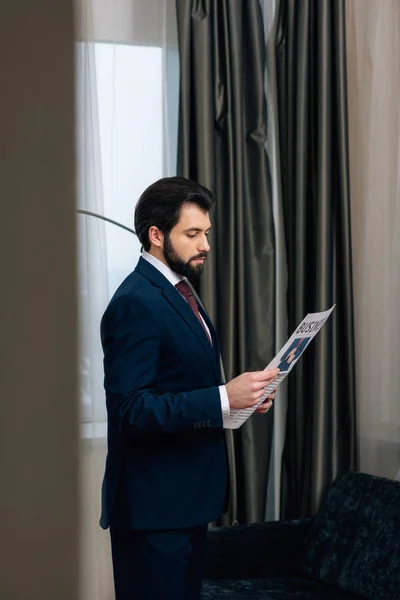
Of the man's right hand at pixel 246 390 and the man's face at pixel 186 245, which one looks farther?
the man's face at pixel 186 245

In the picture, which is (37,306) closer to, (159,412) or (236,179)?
(159,412)

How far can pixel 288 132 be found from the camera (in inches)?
123

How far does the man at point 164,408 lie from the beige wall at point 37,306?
4.97 ft

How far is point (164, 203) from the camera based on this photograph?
197 centimetres

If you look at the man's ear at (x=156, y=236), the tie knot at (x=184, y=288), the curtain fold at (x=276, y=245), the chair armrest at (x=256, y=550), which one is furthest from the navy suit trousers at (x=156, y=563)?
the curtain fold at (x=276, y=245)

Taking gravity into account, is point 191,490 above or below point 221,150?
below

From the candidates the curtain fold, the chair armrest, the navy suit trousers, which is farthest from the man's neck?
the curtain fold

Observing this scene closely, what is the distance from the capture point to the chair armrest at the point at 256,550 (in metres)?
2.73

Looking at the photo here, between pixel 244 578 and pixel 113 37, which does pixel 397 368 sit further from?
pixel 113 37

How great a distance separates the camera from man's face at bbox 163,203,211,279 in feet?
6.37

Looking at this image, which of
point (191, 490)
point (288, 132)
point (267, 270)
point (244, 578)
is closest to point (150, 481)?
point (191, 490)

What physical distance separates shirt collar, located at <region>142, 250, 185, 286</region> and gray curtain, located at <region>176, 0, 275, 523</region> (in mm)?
1038

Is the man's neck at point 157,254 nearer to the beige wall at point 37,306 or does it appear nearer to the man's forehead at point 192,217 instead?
the man's forehead at point 192,217

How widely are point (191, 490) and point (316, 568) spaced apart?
3.39 ft
